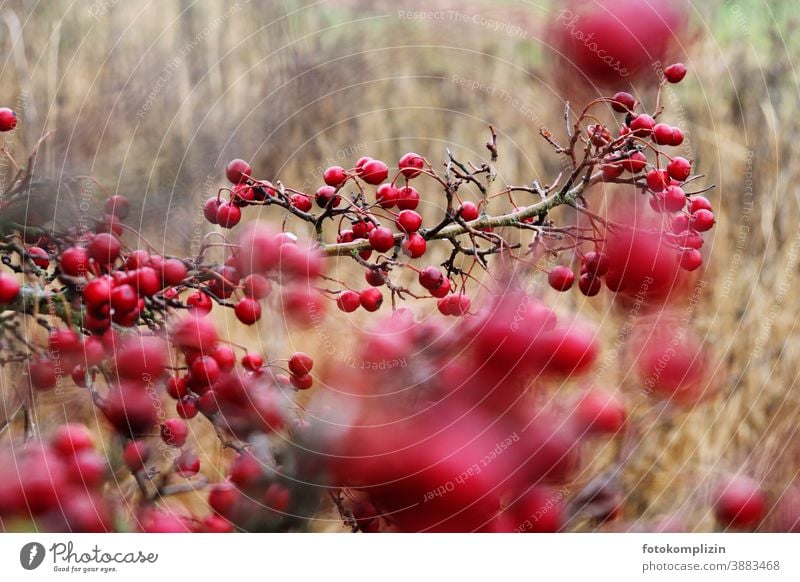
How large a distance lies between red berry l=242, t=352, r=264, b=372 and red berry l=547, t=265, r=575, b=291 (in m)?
0.19

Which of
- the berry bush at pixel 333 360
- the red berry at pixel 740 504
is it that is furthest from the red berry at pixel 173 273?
the red berry at pixel 740 504

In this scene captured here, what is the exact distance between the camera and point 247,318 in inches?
17.0

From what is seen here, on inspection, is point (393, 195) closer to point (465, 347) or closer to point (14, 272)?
point (465, 347)

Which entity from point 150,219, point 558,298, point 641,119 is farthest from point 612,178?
point 150,219

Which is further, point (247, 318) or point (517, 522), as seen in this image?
point (517, 522)

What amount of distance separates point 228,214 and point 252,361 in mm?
93

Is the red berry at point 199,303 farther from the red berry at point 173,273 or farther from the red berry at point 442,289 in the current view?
the red berry at point 442,289

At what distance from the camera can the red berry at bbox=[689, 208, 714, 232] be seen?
0.46 m

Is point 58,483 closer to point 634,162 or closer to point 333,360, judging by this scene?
point 333,360

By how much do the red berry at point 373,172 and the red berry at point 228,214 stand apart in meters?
0.07

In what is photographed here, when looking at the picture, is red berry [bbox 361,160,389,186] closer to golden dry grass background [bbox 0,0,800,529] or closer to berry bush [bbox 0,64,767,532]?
berry bush [bbox 0,64,767,532]

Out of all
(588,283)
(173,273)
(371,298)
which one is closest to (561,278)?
(588,283)

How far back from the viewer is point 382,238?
1.34 ft

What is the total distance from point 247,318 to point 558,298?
0.25 metres
